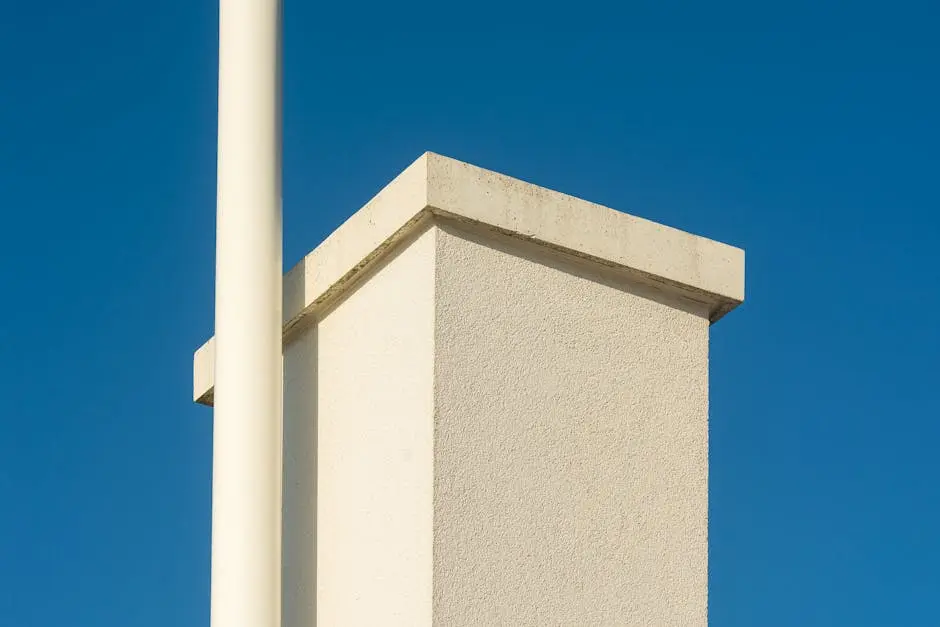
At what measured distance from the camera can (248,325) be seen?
587cm

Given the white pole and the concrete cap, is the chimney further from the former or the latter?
the white pole

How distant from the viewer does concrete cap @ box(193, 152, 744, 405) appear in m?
5.69

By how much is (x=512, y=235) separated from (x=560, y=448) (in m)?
0.75

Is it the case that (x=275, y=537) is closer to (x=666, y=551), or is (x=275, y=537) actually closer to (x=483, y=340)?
(x=483, y=340)

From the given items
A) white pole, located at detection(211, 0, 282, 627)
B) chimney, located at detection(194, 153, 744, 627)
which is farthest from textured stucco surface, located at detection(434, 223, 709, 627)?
white pole, located at detection(211, 0, 282, 627)

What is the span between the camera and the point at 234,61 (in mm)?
6211

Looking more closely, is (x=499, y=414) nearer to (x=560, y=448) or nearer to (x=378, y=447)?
(x=560, y=448)

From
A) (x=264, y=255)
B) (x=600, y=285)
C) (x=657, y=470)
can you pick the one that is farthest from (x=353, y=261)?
(x=657, y=470)

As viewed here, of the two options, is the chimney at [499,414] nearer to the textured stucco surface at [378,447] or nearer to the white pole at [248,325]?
the textured stucco surface at [378,447]

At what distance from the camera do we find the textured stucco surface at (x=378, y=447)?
18.0 feet

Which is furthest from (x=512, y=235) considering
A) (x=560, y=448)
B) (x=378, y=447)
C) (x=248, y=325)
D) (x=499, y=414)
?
(x=248, y=325)

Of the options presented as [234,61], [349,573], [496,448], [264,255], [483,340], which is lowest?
[349,573]

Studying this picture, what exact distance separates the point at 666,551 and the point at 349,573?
1.09 meters

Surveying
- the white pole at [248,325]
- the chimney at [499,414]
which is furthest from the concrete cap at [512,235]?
the white pole at [248,325]
